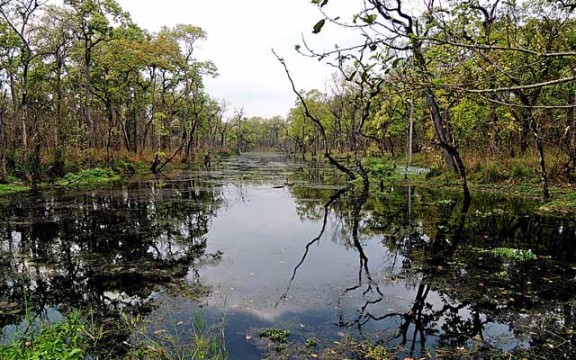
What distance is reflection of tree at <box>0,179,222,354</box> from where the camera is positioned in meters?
6.01

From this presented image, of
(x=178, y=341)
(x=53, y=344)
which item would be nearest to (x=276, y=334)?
(x=178, y=341)

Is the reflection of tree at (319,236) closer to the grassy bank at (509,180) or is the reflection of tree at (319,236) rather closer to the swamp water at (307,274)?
the swamp water at (307,274)

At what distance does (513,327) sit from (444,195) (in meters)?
13.0

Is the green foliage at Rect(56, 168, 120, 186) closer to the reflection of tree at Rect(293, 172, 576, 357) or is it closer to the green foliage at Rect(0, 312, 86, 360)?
the reflection of tree at Rect(293, 172, 576, 357)

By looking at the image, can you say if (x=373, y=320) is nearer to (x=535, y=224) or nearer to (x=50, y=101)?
(x=535, y=224)

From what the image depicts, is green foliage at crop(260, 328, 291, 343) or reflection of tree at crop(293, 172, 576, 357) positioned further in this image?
reflection of tree at crop(293, 172, 576, 357)

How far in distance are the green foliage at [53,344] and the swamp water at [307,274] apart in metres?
0.32

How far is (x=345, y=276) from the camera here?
23.5ft

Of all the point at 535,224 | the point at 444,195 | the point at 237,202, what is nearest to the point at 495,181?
the point at 444,195

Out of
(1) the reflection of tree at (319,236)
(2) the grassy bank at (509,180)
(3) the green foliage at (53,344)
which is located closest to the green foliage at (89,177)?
(1) the reflection of tree at (319,236)

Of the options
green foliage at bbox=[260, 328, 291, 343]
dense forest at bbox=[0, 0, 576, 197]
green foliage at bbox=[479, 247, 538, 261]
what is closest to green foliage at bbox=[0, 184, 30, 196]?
dense forest at bbox=[0, 0, 576, 197]

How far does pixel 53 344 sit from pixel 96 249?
4.84 metres

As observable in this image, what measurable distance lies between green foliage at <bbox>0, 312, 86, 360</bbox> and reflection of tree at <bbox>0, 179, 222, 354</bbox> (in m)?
0.69

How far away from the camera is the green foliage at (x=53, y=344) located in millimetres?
3779
